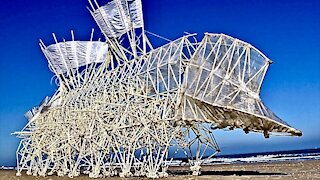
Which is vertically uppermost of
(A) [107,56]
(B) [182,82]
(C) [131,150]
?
(A) [107,56]

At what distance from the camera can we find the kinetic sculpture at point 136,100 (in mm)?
29484

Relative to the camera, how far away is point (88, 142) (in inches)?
1588

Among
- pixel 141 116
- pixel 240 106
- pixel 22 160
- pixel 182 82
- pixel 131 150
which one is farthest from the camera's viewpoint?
pixel 22 160

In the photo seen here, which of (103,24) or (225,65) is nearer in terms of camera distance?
(225,65)

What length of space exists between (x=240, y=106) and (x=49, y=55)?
25259 millimetres

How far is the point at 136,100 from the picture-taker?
3519 centimetres

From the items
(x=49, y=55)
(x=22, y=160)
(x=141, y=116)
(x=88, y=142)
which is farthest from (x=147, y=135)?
(x=22, y=160)

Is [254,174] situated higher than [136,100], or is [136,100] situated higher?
[136,100]

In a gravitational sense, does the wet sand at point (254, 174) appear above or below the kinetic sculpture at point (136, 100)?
below

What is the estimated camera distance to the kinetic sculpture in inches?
1161

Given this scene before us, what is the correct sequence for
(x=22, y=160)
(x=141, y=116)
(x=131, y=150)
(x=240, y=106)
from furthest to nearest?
(x=22, y=160)
(x=131, y=150)
(x=141, y=116)
(x=240, y=106)

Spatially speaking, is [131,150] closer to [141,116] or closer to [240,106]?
[141,116]

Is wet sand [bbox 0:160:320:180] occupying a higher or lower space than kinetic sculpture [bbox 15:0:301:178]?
lower

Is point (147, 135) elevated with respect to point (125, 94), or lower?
lower
